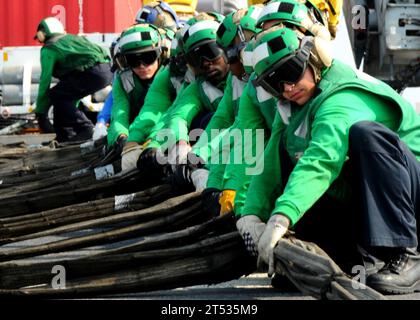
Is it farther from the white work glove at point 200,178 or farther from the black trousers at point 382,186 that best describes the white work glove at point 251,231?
the white work glove at point 200,178

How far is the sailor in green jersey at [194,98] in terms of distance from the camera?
26.7 feet

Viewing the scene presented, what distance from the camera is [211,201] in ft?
22.3

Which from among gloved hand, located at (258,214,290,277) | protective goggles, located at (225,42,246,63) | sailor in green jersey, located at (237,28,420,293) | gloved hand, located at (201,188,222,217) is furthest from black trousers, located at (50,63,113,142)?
gloved hand, located at (258,214,290,277)

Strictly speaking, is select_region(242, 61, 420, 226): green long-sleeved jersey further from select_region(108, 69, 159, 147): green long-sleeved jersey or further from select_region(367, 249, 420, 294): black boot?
select_region(108, 69, 159, 147): green long-sleeved jersey

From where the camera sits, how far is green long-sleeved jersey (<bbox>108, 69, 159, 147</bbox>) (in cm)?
1037

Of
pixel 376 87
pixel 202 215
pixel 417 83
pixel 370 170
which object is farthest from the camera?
pixel 417 83

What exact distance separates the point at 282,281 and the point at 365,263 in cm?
55

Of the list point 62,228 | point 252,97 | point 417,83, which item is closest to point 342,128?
point 252,97

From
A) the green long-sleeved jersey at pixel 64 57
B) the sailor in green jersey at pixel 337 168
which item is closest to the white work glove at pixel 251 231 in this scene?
the sailor in green jersey at pixel 337 168

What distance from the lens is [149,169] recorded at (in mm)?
8766

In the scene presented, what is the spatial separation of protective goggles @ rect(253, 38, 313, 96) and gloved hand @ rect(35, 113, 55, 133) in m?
10.3

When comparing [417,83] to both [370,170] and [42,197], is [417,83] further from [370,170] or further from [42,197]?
[370,170]

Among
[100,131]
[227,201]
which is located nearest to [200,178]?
[227,201]

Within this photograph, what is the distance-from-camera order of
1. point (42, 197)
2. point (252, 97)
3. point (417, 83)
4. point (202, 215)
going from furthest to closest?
1. point (417, 83)
2. point (42, 197)
3. point (202, 215)
4. point (252, 97)
